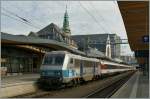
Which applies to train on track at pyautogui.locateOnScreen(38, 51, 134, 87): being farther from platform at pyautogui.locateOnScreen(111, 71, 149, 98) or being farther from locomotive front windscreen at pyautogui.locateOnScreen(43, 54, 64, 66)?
platform at pyautogui.locateOnScreen(111, 71, 149, 98)

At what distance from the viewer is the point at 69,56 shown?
26.5m

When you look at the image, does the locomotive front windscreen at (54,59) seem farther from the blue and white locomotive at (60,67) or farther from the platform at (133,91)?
the platform at (133,91)

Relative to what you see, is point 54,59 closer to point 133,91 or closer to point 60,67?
point 60,67

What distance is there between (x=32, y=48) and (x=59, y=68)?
34243 millimetres

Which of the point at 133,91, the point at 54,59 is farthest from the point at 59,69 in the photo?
the point at 133,91

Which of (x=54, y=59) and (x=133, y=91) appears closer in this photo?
(x=133, y=91)

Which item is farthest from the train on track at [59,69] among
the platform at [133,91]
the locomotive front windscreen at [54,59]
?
the platform at [133,91]

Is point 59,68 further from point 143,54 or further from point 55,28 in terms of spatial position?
point 55,28

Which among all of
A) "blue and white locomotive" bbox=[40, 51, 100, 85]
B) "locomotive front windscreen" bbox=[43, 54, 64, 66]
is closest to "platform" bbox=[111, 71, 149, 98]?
"blue and white locomotive" bbox=[40, 51, 100, 85]

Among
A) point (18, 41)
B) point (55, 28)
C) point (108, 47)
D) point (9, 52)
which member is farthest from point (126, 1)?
point (108, 47)

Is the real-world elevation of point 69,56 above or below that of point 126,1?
below

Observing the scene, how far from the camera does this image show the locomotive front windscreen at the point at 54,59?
25.9 m

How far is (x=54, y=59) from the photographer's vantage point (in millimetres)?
26266

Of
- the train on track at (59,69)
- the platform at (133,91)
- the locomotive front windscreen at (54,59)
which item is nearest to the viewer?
the platform at (133,91)
